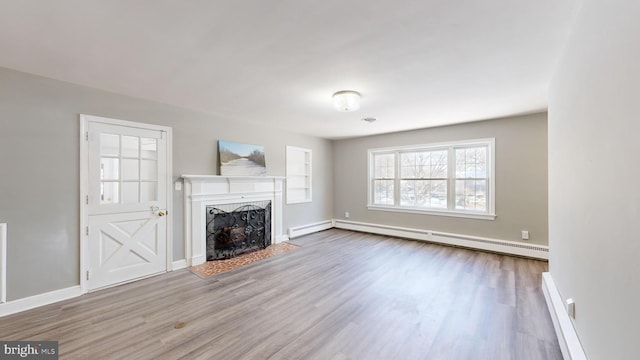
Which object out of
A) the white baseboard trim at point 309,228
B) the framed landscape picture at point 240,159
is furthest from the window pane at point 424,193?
the framed landscape picture at point 240,159

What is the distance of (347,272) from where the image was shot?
3.63 meters

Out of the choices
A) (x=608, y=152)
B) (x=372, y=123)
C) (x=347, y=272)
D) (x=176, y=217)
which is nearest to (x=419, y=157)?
(x=372, y=123)

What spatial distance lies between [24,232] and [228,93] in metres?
2.61

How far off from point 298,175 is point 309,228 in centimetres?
132

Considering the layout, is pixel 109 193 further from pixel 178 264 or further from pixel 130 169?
pixel 178 264

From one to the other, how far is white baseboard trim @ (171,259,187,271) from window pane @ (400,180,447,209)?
14.8 feet

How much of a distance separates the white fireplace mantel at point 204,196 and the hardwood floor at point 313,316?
454 millimetres

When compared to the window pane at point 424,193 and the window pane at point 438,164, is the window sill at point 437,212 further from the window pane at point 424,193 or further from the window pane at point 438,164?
the window pane at point 438,164

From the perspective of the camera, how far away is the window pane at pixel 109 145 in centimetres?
314

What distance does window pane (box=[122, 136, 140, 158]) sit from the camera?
332 centimetres

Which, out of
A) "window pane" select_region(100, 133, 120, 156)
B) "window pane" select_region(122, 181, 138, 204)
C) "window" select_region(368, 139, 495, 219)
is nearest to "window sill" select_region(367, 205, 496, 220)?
"window" select_region(368, 139, 495, 219)

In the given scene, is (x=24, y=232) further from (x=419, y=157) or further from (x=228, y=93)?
(x=419, y=157)

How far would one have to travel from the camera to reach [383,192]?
6176 millimetres

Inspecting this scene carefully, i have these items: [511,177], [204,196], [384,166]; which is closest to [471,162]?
[511,177]
